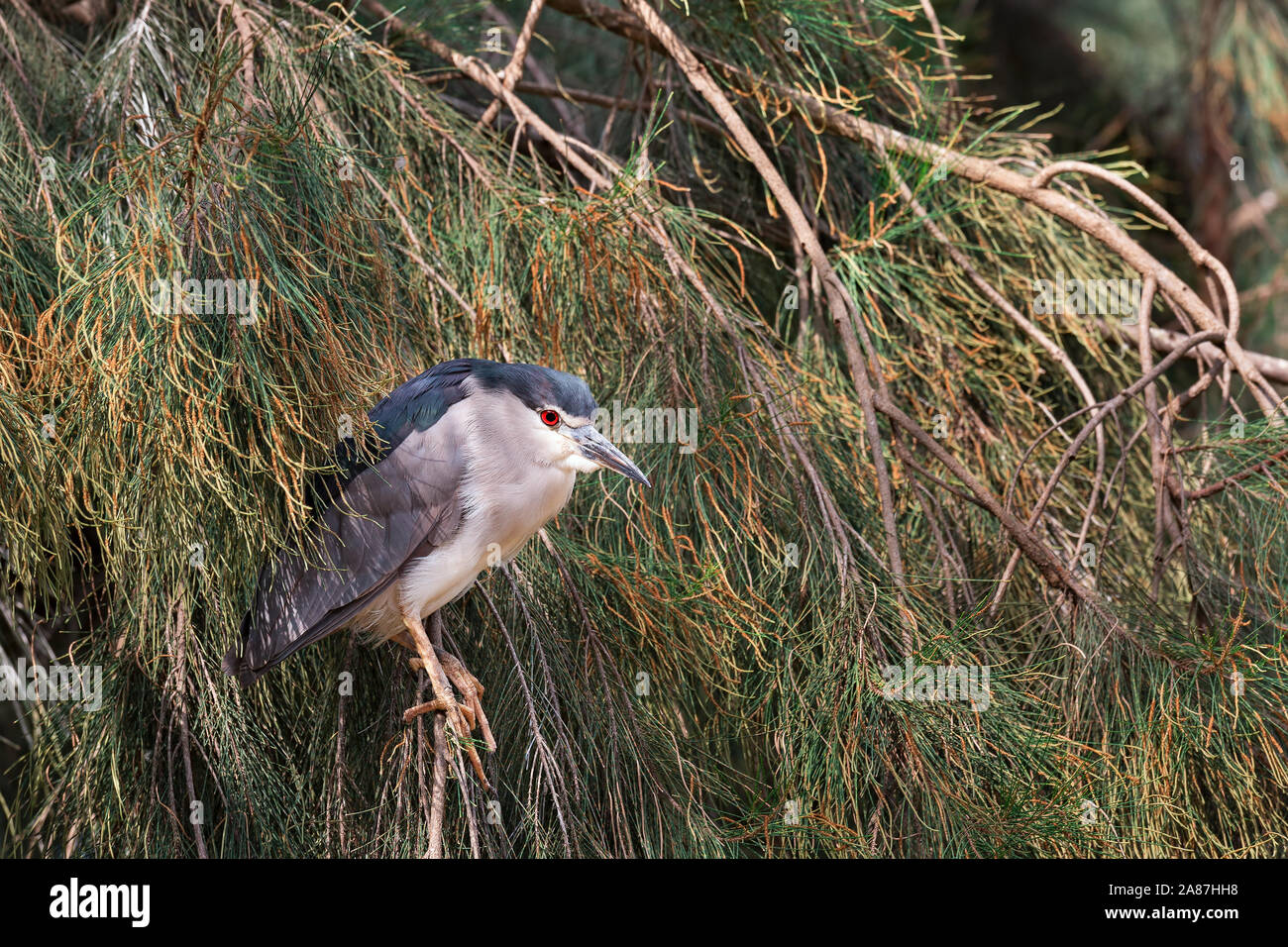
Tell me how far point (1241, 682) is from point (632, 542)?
2.76ft

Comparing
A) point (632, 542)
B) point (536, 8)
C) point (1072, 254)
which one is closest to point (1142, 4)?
point (1072, 254)

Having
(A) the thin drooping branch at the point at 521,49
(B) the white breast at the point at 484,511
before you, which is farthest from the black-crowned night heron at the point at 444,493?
(A) the thin drooping branch at the point at 521,49

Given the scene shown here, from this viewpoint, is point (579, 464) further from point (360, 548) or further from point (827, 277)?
point (827, 277)

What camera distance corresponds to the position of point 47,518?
147 centimetres

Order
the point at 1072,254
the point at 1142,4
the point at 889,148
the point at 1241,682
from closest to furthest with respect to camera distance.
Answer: the point at 1241,682, the point at 889,148, the point at 1072,254, the point at 1142,4

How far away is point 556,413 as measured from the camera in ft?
5.71

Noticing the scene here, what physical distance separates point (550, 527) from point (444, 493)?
0.56 ft

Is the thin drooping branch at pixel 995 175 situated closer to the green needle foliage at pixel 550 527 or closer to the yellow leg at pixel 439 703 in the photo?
the green needle foliage at pixel 550 527

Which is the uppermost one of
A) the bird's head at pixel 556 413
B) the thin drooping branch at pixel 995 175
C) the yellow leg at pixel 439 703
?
the thin drooping branch at pixel 995 175

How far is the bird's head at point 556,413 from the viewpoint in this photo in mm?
1720

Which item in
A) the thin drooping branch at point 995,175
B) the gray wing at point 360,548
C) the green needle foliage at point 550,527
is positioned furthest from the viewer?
the thin drooping branch at point 995,175

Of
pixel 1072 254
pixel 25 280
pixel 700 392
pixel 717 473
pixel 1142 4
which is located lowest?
pixel 717 473

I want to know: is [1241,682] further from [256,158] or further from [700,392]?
[256,158]

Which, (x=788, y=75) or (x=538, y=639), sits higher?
(x=788, y=75)
